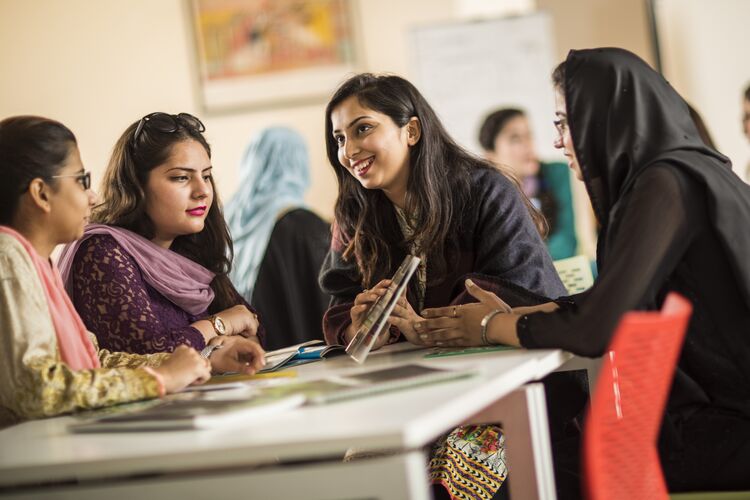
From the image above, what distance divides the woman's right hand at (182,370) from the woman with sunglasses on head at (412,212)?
2.21ft

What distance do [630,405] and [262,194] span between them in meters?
3.79

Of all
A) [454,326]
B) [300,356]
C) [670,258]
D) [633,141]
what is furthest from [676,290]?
[300,356]

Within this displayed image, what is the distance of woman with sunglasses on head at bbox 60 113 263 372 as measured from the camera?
91.7 inches

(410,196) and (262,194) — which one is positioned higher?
(410,196)

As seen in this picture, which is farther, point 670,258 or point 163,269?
point 163,269

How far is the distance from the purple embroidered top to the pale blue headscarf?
213 cm

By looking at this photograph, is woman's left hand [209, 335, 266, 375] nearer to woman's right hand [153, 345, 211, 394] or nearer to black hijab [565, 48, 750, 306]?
woman's right hand [153, 345, 211, 394]

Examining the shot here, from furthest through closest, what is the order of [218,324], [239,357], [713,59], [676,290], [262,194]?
[713,59]
[262,194]
[218,324]
[239,357]
[676,290]

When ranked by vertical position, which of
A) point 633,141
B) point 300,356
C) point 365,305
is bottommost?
point 300,356

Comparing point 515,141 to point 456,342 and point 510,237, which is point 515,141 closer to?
point 510,237

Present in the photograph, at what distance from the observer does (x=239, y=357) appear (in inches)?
89.0

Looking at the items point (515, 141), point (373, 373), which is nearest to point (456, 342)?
point (373, 373)

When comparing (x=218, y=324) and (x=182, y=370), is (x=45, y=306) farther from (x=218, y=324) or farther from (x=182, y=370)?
(x=218, y=324)

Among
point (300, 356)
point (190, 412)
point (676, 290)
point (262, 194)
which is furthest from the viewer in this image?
point (262, 194)
